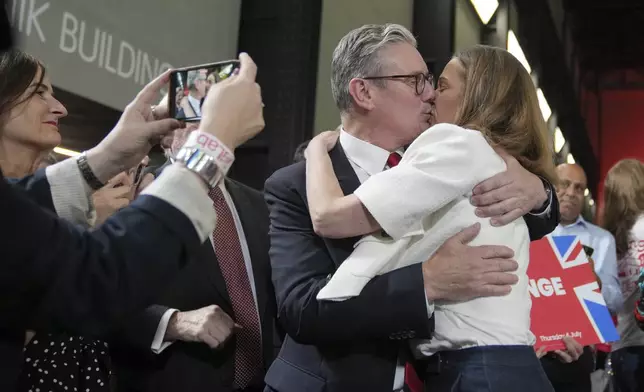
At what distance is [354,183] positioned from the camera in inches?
60.8

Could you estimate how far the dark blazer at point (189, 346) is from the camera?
164 centimetres

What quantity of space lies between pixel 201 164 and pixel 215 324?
745 millimetres

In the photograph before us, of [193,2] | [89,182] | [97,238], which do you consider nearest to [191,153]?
[97,238]

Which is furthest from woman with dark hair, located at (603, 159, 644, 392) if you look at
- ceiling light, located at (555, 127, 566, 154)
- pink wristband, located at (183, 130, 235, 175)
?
ceiling light, located at (555, 127, 566, 154)

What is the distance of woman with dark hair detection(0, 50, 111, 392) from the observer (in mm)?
1533

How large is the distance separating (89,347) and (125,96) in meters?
1.63

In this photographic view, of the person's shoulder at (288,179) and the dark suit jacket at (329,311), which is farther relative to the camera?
the person's shoulder at (288,179)

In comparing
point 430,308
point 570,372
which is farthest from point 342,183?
point 570,372

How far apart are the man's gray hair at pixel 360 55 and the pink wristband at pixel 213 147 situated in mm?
833

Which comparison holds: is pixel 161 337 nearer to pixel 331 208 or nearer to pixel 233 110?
pixel 331 208


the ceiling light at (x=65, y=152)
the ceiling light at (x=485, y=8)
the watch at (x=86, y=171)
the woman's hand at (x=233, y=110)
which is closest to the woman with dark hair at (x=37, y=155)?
the watch at (x=86, y=171)

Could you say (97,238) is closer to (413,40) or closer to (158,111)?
(158,111)

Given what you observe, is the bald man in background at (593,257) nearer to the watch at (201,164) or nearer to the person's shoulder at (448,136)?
the person's shoulder at (448,136)

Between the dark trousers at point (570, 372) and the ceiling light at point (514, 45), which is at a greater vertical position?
the ceiling light at point (514, 45)
